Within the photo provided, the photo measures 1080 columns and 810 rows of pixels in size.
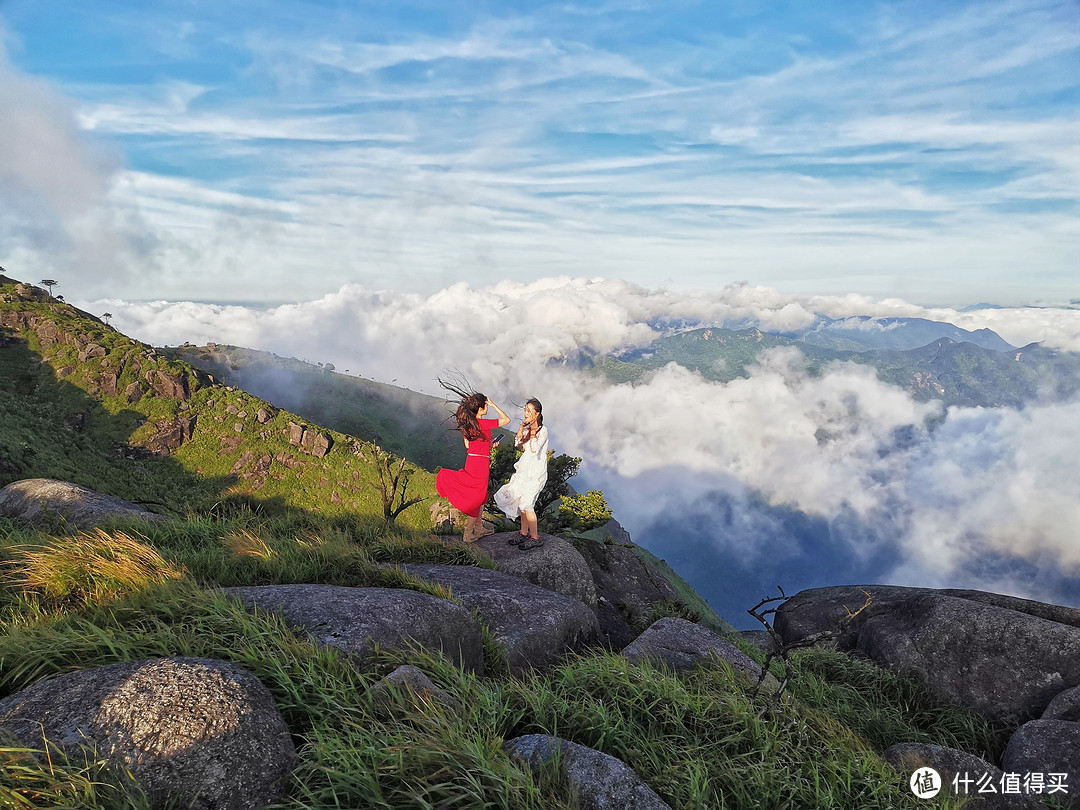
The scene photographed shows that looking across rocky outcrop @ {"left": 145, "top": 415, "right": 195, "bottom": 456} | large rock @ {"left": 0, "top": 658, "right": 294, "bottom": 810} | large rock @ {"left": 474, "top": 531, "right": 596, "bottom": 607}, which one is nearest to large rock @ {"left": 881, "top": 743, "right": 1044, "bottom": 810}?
large rock @ {"left": 474, "top": 531, "right": 596, "bottom": 607}

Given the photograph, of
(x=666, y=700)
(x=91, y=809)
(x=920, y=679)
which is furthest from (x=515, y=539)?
(x=91, y=809)

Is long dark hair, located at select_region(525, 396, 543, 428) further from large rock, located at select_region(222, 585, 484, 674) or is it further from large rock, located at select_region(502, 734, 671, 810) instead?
large rock, located at select_region(502, 734, 671, 810)

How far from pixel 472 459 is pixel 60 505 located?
28.6ft

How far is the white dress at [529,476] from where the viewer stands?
12.9 meters

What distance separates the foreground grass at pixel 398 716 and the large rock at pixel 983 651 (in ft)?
15.9

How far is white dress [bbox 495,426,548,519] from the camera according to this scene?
12859 mm

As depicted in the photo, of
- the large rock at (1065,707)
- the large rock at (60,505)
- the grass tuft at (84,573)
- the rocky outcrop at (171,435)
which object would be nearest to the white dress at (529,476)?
the grass tuft at (84,573)

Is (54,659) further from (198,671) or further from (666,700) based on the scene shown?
(666,700)

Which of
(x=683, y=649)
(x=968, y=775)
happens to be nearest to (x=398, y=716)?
(x=683, y=649)

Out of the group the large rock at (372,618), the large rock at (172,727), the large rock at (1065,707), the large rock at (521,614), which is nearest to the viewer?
the large rock at (172,727)

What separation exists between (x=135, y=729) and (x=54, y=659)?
1.85m

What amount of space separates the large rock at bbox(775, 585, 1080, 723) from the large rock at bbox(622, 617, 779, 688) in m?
2.25

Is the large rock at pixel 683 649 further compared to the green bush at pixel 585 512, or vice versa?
the green bush at pixel 585 512

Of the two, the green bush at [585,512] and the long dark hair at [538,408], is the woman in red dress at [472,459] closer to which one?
the long dark hair at [538,408]
